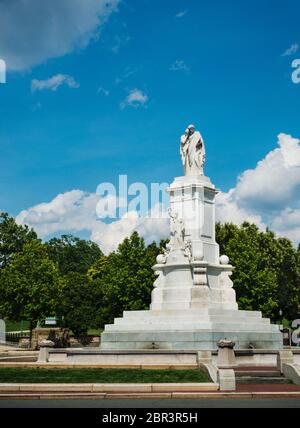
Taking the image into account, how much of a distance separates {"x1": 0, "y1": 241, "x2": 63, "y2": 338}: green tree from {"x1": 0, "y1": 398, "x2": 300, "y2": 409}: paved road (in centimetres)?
4302

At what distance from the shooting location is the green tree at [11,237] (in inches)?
4063

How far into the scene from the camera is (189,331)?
1199 inches

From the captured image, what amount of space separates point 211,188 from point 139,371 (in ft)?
54.9

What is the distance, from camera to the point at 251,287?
205 feet

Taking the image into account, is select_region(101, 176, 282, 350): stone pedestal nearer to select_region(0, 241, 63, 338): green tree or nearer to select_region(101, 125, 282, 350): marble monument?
→ select_region(101, 125, 282, 350): marble monument

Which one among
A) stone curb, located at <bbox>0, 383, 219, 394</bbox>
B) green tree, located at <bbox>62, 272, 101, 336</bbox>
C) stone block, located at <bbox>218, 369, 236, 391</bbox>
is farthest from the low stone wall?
green tree, located at <bbox>62, 272, 101, 336</bbox>

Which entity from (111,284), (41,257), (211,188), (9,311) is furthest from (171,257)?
(41,257)

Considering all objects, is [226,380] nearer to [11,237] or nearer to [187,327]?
[187,327]

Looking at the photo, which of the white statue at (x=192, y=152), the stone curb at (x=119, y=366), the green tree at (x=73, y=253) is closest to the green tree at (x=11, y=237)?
the green tree at (x=73, y=253)

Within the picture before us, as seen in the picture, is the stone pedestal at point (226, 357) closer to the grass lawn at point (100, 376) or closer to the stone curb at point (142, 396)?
the grass lawn at point (100, 376)

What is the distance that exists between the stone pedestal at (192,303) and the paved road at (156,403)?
1202 cm

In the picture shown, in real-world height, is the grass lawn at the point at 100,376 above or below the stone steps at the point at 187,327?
below

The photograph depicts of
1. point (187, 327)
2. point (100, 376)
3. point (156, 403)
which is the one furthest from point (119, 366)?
point (156, 403)
